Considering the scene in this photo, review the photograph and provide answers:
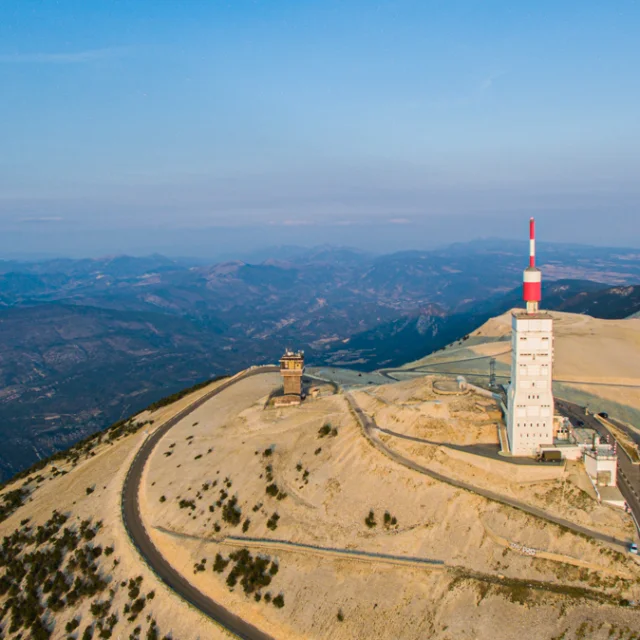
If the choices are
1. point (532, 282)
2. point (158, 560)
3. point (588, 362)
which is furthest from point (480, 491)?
point (588, 362)

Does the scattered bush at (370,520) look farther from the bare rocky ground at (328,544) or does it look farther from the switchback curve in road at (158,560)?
Answer: the switchback curve in road at (158,560)

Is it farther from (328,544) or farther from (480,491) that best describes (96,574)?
(480,491)

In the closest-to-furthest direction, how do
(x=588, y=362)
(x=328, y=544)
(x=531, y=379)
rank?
(x=328, y=544) → (x=531, y=379) → (x=588, y=362)

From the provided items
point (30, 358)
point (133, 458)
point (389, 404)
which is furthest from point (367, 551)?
point (30, 358)

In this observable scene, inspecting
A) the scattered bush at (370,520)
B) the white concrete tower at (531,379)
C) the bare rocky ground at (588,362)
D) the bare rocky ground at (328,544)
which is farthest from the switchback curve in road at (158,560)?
Answer: the bare rocky ground at (588,362)

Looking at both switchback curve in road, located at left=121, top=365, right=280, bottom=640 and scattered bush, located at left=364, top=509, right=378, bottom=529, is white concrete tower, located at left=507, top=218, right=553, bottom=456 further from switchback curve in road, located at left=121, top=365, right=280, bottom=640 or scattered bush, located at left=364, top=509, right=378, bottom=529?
switchback curve in road, located at left=121, top=365, right=280, bottom=640

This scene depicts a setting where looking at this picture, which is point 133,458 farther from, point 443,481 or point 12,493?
point 443,481
